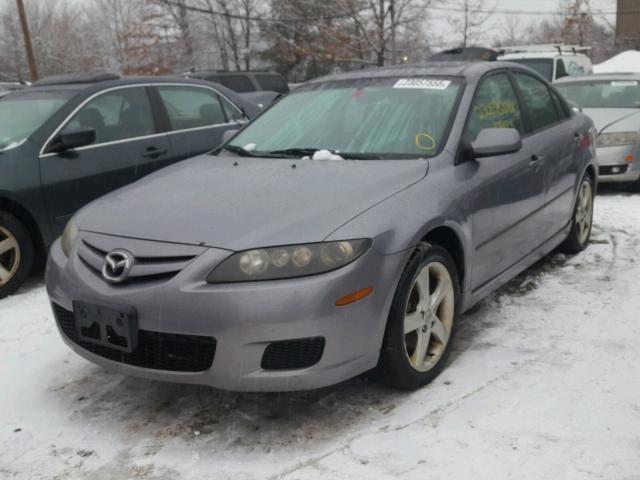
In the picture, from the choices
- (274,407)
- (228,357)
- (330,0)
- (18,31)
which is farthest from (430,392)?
(18,31)

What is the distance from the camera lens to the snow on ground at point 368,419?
262 centimetres

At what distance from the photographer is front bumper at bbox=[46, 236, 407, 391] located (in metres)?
2.62

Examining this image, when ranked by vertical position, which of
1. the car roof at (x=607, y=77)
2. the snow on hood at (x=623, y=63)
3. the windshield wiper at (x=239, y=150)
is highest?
the windshield wiper at (x=239, y=150)

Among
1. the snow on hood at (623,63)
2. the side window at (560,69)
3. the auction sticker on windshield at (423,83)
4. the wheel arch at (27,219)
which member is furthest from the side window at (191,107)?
the snow on hood at (623,63)

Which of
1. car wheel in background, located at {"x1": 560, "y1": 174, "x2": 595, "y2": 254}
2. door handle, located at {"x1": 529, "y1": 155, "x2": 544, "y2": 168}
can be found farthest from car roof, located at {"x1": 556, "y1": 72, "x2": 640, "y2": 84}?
door handle, located at {"x1": 529, "y1": 155, "x2": 544, "y2": 168}

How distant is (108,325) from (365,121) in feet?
6.11

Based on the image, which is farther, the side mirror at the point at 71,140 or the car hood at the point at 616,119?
the car hood at the point at 616,119

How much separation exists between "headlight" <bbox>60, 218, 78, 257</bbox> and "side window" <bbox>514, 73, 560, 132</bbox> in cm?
298

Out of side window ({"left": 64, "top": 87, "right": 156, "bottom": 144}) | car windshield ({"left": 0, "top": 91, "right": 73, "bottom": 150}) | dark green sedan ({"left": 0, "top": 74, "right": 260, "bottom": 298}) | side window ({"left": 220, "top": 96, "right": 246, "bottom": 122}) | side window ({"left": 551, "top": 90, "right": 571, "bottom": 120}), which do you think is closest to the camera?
dark green sedan ({"left": 0, "top": 74, "right": 260, "bottom": 298})

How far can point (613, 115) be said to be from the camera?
8.41 meters

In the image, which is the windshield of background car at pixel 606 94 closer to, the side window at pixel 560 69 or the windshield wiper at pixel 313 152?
the side window at pixel 560 69

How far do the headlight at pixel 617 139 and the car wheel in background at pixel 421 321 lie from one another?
5.45 m

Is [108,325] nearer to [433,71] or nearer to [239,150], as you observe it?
[239,150]

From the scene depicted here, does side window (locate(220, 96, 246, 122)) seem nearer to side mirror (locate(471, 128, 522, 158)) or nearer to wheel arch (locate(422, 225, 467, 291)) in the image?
side mirror (locate(471, 128, 522, 158))
